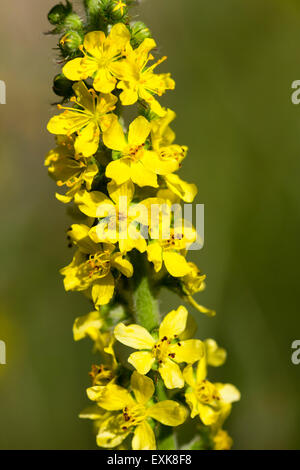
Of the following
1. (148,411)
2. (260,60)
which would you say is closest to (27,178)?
(260,60)

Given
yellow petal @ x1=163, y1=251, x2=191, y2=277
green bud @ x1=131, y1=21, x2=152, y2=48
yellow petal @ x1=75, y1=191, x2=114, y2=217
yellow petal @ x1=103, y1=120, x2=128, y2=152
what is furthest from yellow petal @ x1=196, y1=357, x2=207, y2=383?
green bud @ x1=131, y1=21, x2=152, y2=48

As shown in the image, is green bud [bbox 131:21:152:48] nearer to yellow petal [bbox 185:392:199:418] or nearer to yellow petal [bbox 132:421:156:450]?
yellow petal [bbox 185:392:199:418]

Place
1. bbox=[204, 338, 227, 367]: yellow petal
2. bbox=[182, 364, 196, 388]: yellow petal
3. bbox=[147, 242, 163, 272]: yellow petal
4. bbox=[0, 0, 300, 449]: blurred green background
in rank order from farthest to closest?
1. bbox=[0, 0, 300, 449]: blurred green background
2. bbox=[204, 338, 227, 367]: yellow petal
3. bbox=[182, 364, 196, 388]: yellow petal
4. bbox=[147, 242, 163, 272]: yellow petal

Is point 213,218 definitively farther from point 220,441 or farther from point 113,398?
point 113,398

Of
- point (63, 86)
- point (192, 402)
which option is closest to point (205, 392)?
point (192, 402)

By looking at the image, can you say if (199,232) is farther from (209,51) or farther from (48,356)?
(209,51)

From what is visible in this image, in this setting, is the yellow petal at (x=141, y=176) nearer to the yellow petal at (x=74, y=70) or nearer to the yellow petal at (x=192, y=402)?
the yellow petal at (x=74, y=70)

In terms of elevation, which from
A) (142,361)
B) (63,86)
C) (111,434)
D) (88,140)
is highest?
(63,86)
